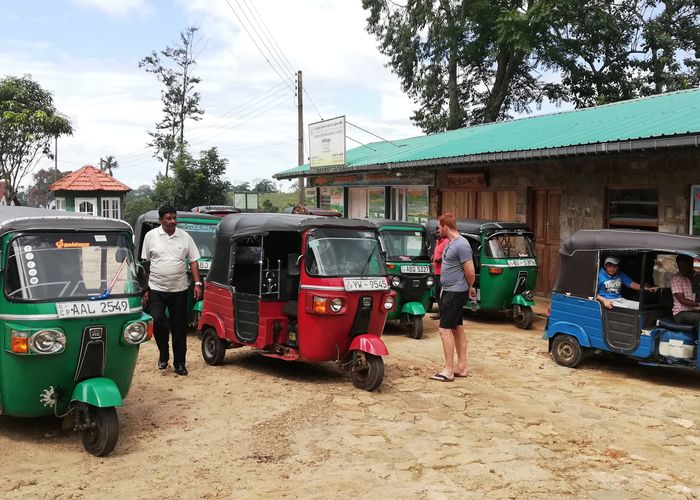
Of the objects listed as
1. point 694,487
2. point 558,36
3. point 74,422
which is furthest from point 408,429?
point 558,36

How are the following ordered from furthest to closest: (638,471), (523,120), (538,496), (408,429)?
(523,120) → (408,429) → (638,471) → (538,496)

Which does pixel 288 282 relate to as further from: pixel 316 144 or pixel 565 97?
pixel 565 97

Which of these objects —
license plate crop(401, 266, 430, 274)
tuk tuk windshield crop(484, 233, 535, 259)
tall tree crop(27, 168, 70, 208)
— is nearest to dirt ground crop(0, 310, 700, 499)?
license plate crop(401, 266, 430, 274)

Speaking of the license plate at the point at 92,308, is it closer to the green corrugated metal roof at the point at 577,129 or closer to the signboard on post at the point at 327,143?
the green corrugated metal roof at the point at 577,129

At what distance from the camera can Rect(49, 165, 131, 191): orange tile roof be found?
31188 mm

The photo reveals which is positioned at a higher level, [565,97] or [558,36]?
[558,36]

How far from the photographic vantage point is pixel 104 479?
485 cm

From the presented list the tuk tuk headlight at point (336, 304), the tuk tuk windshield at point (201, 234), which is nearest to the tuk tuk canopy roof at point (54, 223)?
the tuk tuk headlight at point (336, 304)

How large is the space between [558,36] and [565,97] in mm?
3315

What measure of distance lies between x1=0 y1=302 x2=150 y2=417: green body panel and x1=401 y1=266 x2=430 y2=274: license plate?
19.9 feet

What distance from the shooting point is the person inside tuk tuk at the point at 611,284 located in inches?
324

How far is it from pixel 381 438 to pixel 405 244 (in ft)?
19.7

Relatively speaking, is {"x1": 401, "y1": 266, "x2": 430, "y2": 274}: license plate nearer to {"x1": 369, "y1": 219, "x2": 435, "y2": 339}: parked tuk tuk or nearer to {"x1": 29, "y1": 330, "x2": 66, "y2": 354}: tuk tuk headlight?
{"x1": 369, "y1": 219, "x2": 435, "y2": 339}: parked tuk tuk

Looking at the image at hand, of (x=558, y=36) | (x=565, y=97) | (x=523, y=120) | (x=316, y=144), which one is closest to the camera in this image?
(x=523, y=120)
